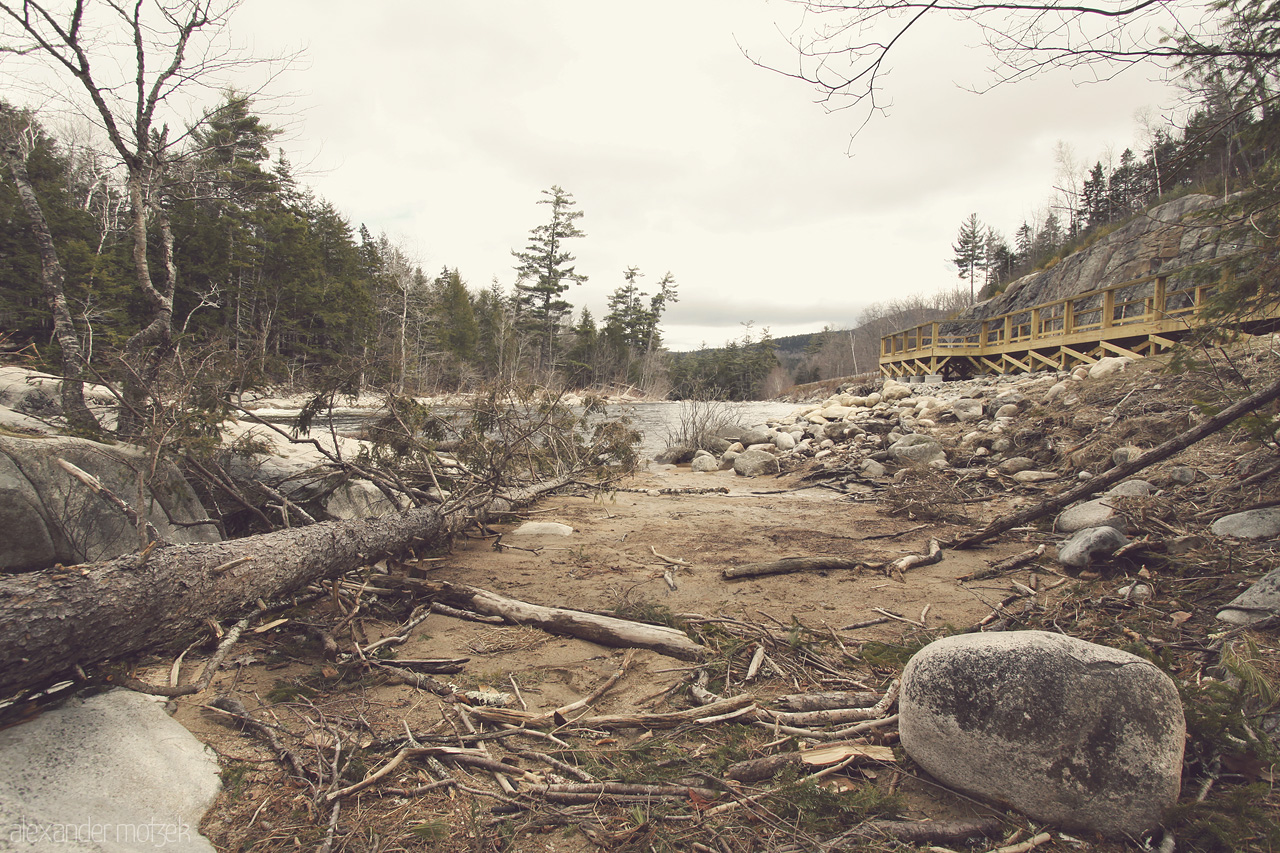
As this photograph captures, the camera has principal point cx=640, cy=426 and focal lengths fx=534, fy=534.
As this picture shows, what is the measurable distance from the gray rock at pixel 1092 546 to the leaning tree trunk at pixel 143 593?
575 centimetres

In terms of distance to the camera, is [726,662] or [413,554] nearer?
[726,662]

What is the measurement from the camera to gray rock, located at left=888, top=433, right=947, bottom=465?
9.65 metres

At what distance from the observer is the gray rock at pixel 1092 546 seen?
4195 mm

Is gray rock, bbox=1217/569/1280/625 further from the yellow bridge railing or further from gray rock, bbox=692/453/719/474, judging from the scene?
gray rock, bbox=692/453/719/474

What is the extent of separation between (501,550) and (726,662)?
11.5ft

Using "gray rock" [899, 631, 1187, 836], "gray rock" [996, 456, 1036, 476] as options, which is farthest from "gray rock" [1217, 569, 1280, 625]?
"gray rock" [996, 456, 1036, 476]

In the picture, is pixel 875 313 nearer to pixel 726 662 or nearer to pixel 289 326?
pixel 289 326

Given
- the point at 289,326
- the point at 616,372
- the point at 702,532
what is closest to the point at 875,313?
the point at 616,372

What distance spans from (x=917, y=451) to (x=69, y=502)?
11.1m

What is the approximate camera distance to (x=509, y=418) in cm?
776

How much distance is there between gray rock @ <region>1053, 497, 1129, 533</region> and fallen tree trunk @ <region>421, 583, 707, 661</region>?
13.3ft

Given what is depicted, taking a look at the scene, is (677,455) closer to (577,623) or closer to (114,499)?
(577,623)

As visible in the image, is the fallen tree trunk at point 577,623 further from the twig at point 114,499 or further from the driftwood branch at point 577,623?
the twig at point 114,499

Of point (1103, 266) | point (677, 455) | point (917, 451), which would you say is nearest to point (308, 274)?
point (677, 455)
